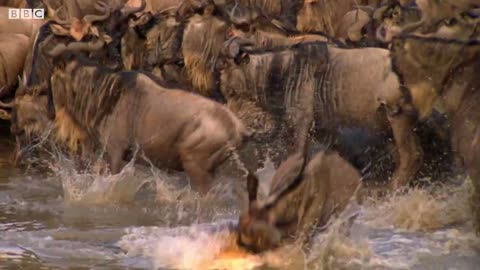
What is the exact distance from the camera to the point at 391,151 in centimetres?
961

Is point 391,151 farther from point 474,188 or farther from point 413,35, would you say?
point 474,188

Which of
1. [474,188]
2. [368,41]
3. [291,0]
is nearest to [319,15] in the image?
[291,0]

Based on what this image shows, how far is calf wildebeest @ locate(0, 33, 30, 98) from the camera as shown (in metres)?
12.7

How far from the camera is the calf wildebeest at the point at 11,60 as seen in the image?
12703 millimetres

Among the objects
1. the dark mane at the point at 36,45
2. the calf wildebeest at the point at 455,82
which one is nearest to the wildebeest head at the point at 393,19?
the calf wildebeest at the point at 455,82

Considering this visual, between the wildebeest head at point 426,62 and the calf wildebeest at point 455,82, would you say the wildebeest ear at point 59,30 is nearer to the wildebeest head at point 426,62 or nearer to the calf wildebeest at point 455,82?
the wildebeest head at point 426,62

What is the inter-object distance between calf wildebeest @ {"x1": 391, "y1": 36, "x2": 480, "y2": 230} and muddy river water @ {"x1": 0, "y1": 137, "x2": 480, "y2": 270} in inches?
15.7

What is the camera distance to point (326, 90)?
33.3 feet

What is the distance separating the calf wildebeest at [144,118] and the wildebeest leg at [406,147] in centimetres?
117

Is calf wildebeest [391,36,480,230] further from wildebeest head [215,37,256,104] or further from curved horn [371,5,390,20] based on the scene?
curved horn [371,5,390,20]

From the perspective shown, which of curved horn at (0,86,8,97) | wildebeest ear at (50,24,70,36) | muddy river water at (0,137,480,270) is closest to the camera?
muddy river water at (0,137,480,270)

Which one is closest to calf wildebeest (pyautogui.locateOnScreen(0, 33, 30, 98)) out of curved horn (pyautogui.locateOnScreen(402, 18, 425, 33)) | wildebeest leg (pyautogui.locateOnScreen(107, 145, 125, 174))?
wildebeest leg (pyautogui.locateOnScreen(107, 145, 125, 174))

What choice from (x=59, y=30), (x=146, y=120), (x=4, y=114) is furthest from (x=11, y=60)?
(x=146, y=120)

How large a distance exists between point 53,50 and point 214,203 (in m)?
1.89
